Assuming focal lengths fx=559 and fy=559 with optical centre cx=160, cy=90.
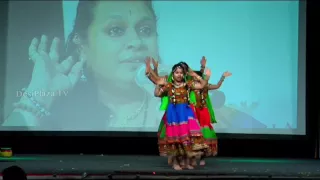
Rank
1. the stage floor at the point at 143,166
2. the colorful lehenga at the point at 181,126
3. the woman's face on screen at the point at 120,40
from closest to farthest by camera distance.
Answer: the stage floor at the point at 143,166, the colorful lehenga at the point at 181,126, the woman's face on screen at the point at 120,40

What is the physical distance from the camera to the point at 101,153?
736 centimetres

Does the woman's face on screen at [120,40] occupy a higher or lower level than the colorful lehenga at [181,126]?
higher

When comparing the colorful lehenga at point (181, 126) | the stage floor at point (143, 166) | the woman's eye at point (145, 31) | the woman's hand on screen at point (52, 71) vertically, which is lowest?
the stage floor at point (143, 166)

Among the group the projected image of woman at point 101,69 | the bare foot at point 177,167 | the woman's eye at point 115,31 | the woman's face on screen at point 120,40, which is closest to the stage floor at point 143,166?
the bare foot at point 177,167

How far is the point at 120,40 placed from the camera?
700cm

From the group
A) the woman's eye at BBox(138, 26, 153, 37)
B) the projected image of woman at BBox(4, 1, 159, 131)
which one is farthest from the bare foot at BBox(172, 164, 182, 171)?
the woman's eye at BBox(138, 26, 153, 37)

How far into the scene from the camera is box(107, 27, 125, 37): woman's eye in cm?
700

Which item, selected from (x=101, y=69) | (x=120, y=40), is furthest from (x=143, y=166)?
(x=120, y=40)

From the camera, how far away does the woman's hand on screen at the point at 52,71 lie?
7.00 metres

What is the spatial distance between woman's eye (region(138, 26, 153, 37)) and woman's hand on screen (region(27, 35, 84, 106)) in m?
0.83

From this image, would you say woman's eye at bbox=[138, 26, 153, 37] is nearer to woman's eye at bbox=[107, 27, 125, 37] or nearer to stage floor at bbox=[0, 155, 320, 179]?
woman's eye at bbox=[107, 27, 125, 37]

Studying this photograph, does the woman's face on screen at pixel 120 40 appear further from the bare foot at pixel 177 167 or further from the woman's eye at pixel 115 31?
the bare foot at pixel 177 167

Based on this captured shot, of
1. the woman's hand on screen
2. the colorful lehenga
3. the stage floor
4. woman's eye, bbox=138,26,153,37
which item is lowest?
the stage floor

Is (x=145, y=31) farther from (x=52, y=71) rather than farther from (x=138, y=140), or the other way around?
(x=138, y=140)
